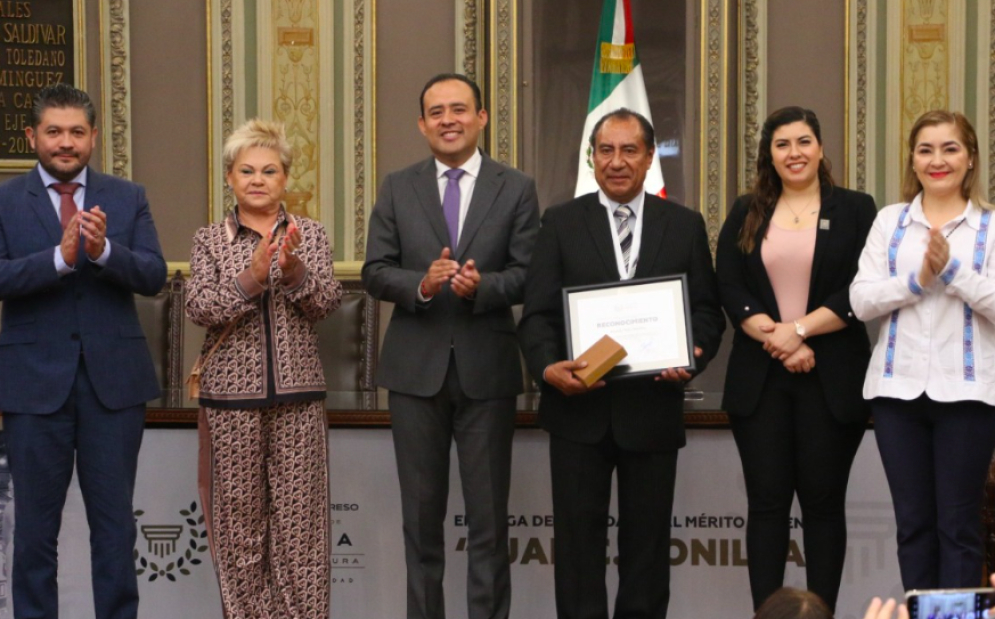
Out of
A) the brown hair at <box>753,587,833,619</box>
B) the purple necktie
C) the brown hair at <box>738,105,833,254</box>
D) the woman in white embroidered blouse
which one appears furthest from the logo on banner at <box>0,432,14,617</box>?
the brown hair at <box>753,587,833,619</box>

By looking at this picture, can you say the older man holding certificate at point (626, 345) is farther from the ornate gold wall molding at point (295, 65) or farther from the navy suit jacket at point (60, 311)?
the ornate gold wall molding at point (295, 65)

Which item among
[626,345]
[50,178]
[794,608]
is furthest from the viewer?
[50,178]

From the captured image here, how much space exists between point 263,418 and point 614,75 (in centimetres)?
358

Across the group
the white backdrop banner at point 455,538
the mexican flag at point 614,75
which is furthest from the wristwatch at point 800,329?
the mexican flag at point 614,75

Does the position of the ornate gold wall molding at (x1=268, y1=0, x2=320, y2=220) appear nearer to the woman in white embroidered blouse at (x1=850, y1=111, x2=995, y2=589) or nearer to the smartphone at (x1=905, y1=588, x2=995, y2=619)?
the woman in white embroidered blouse at (x1=850, y1=111, x2=995, y2=589)

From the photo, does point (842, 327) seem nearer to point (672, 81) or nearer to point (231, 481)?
point (231, 481)

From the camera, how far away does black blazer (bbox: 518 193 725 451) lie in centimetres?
347

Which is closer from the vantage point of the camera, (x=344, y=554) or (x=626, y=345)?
(x=626, y=345)

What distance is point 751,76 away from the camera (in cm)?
664

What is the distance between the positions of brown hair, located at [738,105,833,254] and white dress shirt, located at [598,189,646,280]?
299 millimetres

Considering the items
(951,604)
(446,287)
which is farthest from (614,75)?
(951,604)

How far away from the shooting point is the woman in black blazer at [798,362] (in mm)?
3410

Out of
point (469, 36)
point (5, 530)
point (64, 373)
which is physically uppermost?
point (469, 36)

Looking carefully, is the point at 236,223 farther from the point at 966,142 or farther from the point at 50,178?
the point at 966,142
